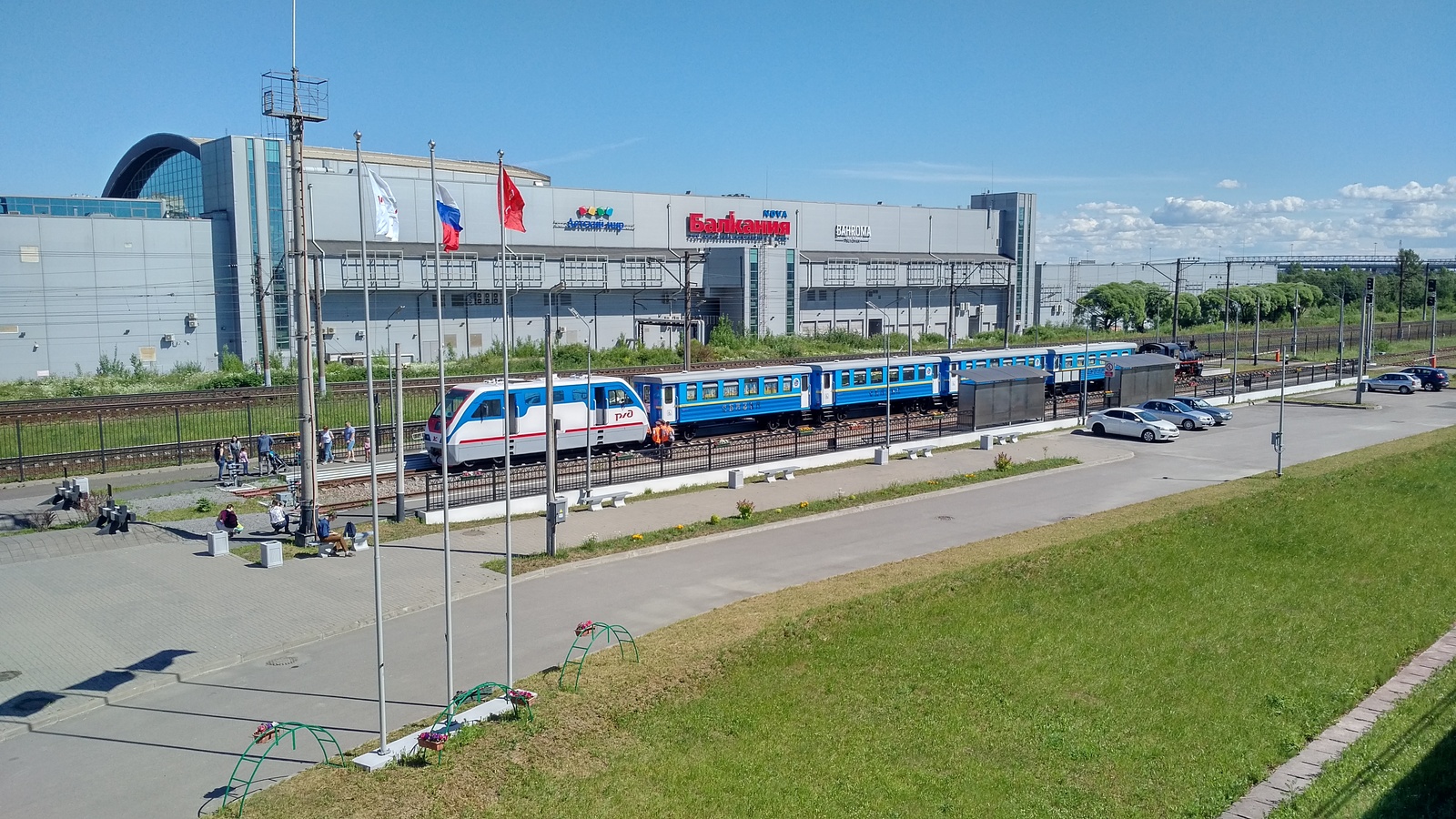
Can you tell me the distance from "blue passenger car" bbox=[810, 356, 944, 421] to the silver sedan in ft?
28.2

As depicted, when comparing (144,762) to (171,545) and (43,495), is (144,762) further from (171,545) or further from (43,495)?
(43,495)

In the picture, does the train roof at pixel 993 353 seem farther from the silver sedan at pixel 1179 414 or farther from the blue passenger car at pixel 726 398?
the blue passenger car at pixel 726 398

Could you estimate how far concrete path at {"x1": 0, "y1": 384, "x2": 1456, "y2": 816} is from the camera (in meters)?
11.0

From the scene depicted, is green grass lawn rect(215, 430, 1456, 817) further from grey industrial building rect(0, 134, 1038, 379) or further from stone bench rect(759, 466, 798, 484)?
grey industrial building rect(0, 134, 1038, 379)

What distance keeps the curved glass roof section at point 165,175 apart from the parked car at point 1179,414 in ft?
178

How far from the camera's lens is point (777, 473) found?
98.4 feet

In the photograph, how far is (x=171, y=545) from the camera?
21.4 metres

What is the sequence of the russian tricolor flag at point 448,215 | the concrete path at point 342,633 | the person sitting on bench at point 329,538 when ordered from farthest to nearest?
the person sitting on bench at point 329,538, the russian tricolor flag at point 448,215, the concrete path at point 342,633

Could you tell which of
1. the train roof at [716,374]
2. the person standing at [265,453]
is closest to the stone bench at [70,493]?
the person standing at [265,453]

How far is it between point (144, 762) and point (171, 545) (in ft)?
38.0

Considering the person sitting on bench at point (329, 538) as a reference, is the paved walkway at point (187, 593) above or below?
below

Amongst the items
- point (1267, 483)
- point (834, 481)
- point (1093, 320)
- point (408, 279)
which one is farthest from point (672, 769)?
point (1093, 320)

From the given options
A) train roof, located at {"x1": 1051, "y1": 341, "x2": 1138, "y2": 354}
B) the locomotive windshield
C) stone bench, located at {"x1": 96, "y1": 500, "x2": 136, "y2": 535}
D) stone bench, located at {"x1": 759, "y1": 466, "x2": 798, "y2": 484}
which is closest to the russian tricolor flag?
stone bench, located at {"x1": 96, "y1": 500, "x2": 136, "y2": 535}

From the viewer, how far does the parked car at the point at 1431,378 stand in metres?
54.5
